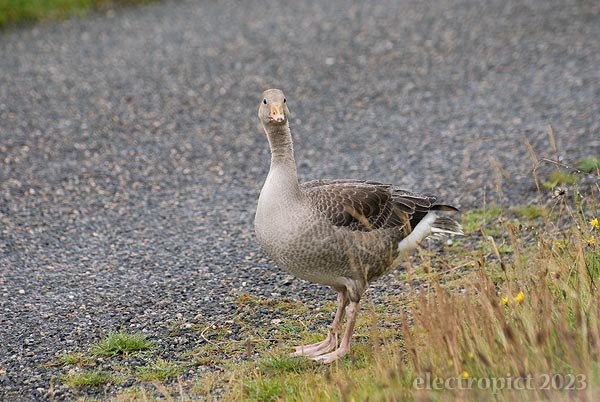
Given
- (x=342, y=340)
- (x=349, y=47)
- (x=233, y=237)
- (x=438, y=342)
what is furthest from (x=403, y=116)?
(x=438, y=342)

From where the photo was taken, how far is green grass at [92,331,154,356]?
6035 mm

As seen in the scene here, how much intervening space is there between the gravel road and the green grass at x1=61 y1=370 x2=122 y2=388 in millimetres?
83

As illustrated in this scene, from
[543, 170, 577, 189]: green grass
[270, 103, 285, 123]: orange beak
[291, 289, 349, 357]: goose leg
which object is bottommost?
[291, 289, 349, 357]: goose leg

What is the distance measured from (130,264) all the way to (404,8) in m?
9.06

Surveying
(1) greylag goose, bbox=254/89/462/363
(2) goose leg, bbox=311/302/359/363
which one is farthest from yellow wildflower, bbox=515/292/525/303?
(2) goose leg, bbox=311/302/359/363

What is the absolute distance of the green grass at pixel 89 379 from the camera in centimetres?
562

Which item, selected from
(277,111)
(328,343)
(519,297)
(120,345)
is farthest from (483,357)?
(120,345)

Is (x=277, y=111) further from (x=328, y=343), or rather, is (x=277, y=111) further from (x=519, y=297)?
(x=519, y=297)

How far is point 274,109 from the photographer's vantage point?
19.0 feet

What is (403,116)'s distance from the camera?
436 inches

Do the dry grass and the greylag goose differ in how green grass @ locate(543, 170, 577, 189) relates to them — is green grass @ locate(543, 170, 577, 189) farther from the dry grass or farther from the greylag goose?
the dry grass

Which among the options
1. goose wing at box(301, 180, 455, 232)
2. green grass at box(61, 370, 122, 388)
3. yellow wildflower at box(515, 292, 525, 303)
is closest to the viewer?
yellow wildflower at box(515, 292, 525, 303)

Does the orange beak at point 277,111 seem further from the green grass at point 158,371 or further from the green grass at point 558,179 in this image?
the green grass at point 558,179

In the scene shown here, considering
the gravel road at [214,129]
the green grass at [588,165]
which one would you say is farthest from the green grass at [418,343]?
the green grass at [588,165]
